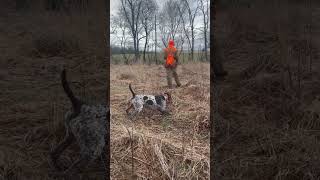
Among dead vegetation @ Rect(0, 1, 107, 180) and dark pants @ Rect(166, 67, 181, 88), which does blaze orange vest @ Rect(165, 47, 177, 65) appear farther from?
dead vegetation @ Rect(0, 1, 107, 180)

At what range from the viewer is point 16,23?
2957 mm

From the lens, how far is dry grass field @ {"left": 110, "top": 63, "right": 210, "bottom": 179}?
1.78 m

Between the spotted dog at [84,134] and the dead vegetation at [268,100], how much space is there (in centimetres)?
A: 77

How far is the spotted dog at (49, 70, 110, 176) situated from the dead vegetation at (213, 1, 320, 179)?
0.77m

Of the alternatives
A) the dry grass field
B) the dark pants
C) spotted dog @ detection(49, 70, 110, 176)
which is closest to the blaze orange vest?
the dark pants

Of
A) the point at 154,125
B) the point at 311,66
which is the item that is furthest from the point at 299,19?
the point at 154,125

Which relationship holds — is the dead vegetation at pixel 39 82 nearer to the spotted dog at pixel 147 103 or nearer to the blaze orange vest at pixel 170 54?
the spotted dog at pixel 147 103

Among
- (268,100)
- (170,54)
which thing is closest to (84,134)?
(268,100)

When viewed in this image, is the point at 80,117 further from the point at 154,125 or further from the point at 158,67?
the point at 158,67

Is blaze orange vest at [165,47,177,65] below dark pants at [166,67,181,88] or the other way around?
the other way around

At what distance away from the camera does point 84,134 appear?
1731 millimetres

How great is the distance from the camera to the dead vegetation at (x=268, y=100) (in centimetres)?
183

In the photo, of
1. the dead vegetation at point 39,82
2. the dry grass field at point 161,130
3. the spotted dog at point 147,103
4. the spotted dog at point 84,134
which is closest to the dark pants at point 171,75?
the dry grass field at point 161,130

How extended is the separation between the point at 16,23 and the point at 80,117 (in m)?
1.82
